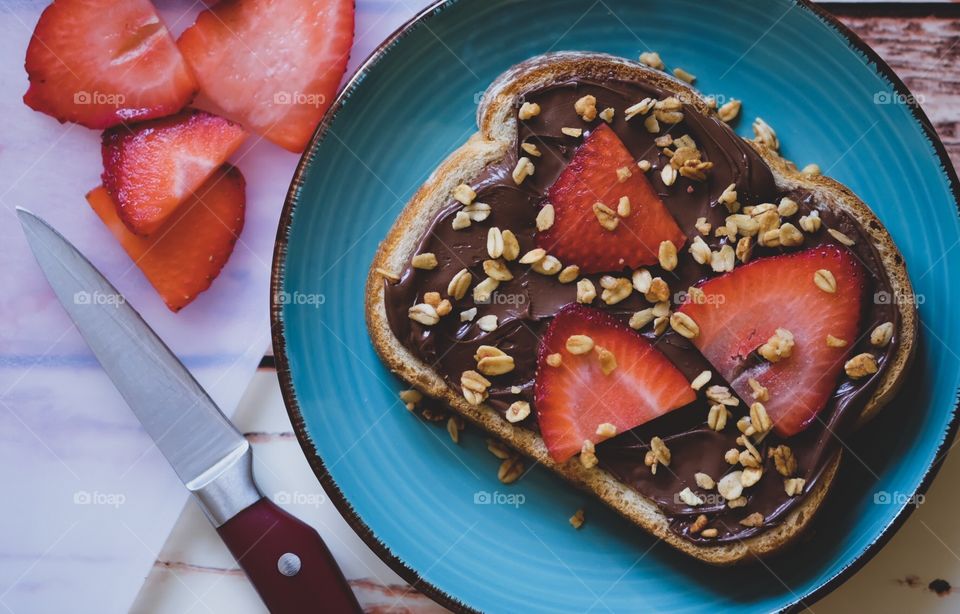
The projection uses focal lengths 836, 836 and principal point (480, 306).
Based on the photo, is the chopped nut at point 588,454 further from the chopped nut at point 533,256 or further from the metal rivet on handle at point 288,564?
the metal rivet on handle at point 288,564

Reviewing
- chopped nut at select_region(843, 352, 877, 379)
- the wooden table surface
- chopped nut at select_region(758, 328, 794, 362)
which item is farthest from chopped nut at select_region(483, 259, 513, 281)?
chopped nut at select_region(843, 352, 877, 379)

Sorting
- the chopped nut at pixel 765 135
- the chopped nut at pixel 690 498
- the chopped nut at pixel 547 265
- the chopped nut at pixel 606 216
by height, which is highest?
the chopped nut at pixel 765 135

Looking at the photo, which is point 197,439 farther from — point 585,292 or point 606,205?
point 606,205

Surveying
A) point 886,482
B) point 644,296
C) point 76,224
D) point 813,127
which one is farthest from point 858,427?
point 76,224

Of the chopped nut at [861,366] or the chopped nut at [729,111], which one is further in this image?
the chopped nut at [729,111]

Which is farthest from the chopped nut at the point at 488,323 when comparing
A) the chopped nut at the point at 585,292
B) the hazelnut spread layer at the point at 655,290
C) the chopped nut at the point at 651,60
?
the chopped nut at the point at 651,60
